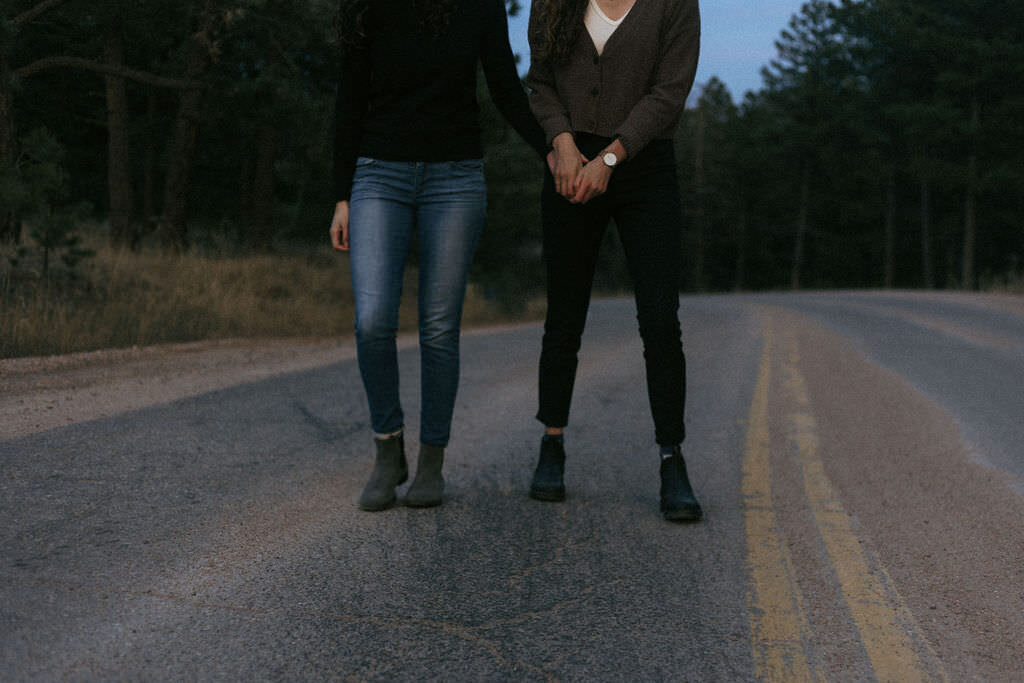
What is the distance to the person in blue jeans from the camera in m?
3.26

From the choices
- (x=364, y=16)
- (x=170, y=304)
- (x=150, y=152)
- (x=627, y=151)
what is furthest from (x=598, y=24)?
(x=150, y=152)

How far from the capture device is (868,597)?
108 inches

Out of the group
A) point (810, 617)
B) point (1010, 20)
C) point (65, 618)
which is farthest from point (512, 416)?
point (1010, 20)

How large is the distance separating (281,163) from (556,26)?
2043 centimetres

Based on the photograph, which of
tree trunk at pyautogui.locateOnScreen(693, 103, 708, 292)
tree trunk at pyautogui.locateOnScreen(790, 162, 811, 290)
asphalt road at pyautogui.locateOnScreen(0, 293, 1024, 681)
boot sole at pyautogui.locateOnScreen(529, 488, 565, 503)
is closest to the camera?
asphalt road at pyautogui.locateOnScreen(0, 293, 1024, 681)

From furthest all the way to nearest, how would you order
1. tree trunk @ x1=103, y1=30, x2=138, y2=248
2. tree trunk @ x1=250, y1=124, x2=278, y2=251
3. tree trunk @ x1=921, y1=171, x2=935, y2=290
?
tree trunk @ x1=921, y1=171, x2=935, y2=290 < tree trunk @ x1=250, y1=124, x2=278, y2=251 < tree trunk @ x1=103, y1=30, x2=138, y2=248

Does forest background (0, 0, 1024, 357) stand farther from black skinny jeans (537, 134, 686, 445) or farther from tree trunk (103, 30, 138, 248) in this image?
black skinny jeans (537, 134, 686, 445)

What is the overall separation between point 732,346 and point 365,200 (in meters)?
8.04

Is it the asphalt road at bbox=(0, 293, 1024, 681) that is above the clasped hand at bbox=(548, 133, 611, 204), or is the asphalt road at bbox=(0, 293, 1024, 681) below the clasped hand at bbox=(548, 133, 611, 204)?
below

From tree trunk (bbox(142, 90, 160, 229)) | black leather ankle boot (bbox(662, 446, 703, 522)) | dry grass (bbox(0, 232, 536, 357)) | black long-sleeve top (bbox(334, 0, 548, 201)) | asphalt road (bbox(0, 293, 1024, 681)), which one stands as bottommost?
asphalt road (bbox(0, 293, 1024, 681))

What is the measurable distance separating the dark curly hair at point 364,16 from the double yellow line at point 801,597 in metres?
2.28

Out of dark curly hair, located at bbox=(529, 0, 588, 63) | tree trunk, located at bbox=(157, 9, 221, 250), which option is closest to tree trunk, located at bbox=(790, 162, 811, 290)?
tree trunk, located at bbox=(157, 9, 221, 250)

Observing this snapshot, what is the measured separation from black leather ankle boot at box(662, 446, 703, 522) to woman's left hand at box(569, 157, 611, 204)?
1105 mm

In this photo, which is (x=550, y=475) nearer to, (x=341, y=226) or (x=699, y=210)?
(x=341, y=226)
